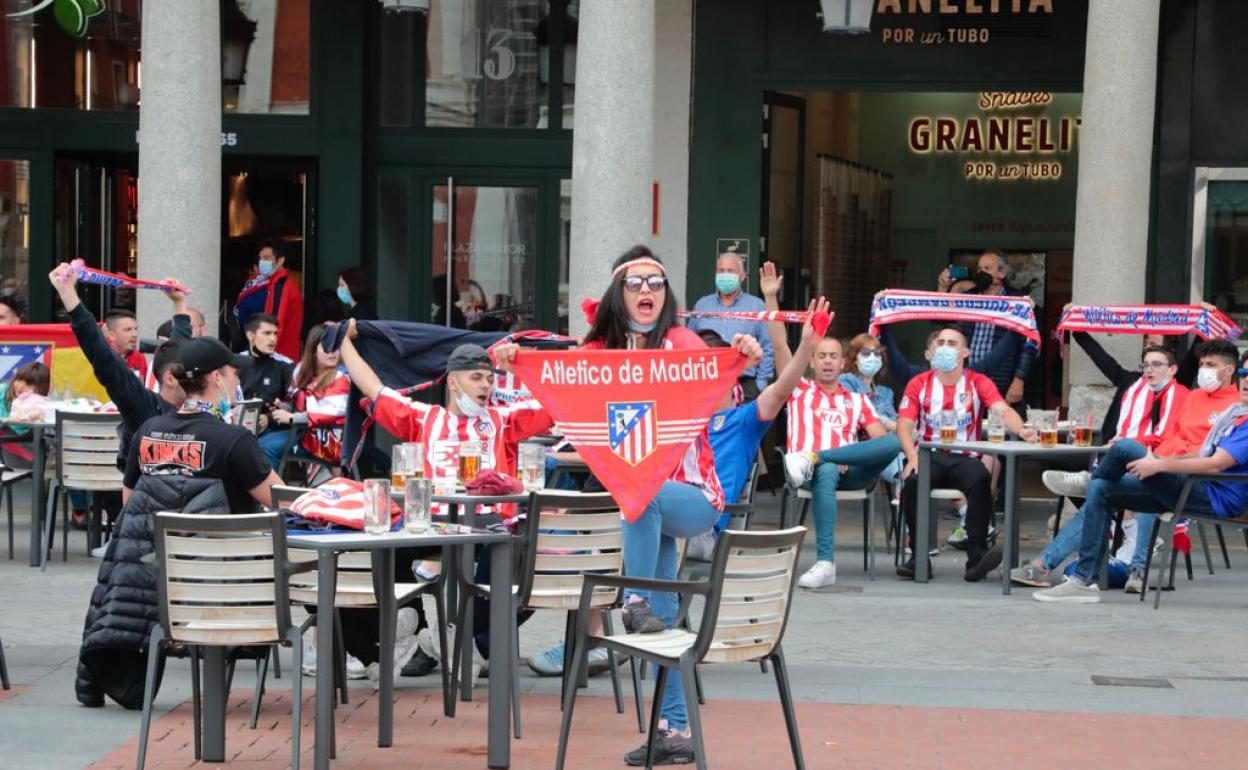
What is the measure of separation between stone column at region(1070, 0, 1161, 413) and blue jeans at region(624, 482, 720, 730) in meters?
6.91

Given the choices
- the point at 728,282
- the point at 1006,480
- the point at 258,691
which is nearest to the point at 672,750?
the point at 258,691

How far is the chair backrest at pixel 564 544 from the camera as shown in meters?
7.59

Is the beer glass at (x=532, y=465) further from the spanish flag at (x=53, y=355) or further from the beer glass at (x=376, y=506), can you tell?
the spanish flag at (x=53, y=355)

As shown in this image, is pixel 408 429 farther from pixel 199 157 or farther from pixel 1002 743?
pixel 199 157

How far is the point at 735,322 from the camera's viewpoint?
13.1 meters

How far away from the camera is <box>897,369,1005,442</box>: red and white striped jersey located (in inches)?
481

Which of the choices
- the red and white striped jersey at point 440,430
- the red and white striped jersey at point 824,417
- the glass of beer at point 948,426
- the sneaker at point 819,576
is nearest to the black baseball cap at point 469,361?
the red and white striped jersey at point 440,430

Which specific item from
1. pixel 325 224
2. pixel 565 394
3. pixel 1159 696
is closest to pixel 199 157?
pixel 325 224

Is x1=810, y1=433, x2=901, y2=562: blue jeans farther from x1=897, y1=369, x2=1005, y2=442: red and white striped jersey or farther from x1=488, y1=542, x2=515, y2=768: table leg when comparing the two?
x1=488, y1=542, x2=515, y2=768: table leg

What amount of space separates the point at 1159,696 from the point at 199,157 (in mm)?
8325

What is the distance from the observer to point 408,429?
28.0ft

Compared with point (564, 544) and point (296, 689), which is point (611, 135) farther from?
point (296, 689)

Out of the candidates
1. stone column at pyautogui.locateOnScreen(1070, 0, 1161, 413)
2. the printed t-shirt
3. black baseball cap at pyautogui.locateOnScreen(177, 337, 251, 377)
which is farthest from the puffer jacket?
stone column at pyautogui.locateOnScreen(1070, 0, 1161, 413)

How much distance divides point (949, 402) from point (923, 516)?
2.87ft
